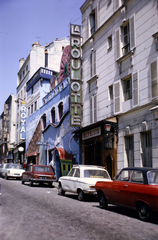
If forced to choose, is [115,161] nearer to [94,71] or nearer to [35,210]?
[94,71]

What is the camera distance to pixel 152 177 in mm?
8297

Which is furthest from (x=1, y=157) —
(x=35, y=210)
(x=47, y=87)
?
(x=35, y=210)

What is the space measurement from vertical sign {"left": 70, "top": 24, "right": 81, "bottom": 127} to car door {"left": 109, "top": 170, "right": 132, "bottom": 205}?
1308 cm

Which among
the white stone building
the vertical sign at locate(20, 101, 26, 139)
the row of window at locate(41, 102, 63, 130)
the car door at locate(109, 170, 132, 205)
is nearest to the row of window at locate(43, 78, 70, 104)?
the row of window at locate(41, 102, 63, 130)

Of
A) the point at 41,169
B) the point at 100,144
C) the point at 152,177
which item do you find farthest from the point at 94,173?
the point at 41,169

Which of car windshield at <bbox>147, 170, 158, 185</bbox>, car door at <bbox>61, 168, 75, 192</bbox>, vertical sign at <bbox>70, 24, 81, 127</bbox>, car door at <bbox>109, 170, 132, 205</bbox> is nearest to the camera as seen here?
car windshield at <bbox>147, 170, 158, 185</bbox>

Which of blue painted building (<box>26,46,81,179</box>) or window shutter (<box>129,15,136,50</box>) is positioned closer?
window shutter (<box>129,15,136,50</box>)

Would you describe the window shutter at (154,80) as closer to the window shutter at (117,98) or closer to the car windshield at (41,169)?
the window shutter at (117,98)

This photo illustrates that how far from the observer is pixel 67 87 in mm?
26547

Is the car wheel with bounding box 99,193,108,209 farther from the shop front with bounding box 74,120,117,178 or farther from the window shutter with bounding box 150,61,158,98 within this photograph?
the shop front with bounding box 74,120,117,178

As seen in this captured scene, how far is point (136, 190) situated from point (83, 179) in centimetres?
444

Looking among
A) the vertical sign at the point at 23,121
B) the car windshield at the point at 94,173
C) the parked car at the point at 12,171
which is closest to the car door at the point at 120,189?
the car windshield at the point at 94,173

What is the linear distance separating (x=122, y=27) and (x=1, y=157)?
202 ft

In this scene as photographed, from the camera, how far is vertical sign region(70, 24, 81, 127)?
74.1 feet
